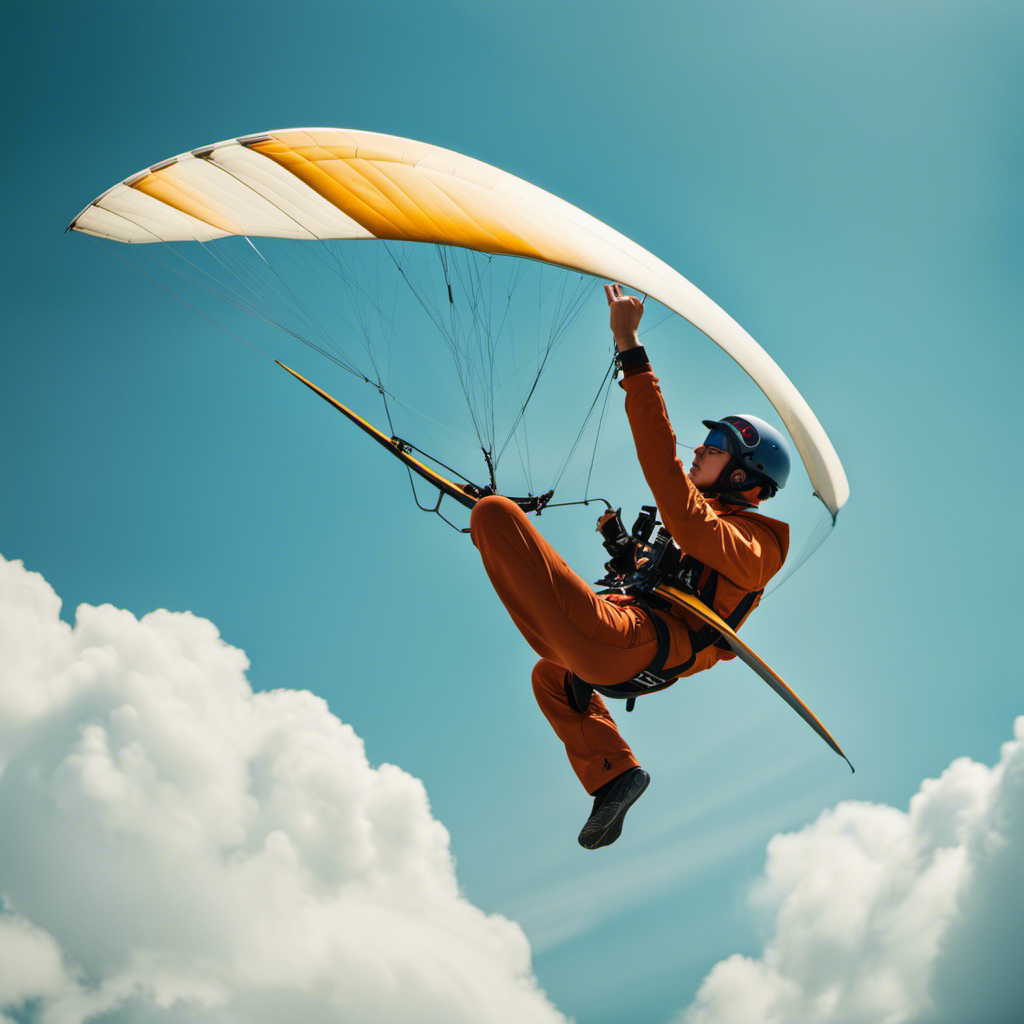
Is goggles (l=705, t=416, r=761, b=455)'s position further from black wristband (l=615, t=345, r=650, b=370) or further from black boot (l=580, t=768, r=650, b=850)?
black boot (l=580, t=768, r=650, b=850)

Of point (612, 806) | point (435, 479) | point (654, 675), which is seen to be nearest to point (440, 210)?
point (435, 479)

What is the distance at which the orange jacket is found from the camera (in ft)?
12.6

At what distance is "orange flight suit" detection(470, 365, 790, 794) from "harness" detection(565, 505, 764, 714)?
0.11ft

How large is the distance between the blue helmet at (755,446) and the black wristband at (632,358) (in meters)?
1.11

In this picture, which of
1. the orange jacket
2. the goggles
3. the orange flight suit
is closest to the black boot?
the orange flight suit

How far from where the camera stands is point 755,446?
470 centimetres

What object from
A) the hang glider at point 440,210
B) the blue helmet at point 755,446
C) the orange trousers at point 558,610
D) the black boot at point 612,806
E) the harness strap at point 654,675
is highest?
the hang glider at point 440,210

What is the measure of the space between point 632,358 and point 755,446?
1.24m

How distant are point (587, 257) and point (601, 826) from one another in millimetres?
3420

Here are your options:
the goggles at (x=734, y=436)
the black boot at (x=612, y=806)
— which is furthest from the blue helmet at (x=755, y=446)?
the black boot at (x=612, y=806)

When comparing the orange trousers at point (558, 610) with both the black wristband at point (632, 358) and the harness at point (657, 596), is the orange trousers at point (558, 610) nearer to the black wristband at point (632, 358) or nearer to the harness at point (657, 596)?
the harness at point (657, 596)

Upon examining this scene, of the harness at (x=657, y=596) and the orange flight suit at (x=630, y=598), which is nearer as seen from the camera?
the orange flight suit at (x=630, y=598)

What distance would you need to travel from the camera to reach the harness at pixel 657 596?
4387mm

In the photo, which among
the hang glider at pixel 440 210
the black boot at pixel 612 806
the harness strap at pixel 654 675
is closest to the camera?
the harness strap at pixel 654 675
